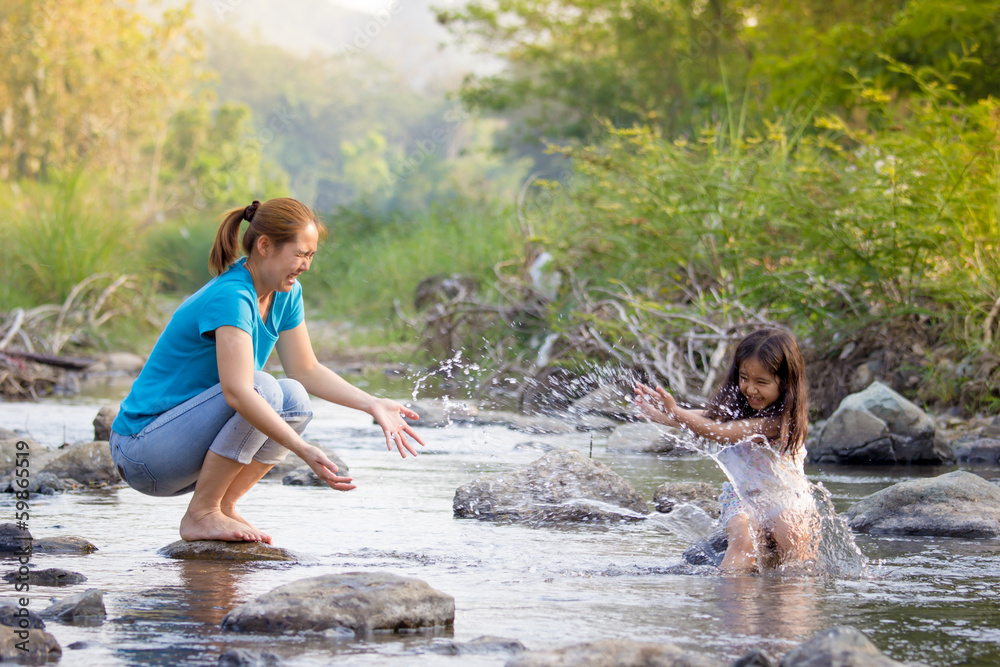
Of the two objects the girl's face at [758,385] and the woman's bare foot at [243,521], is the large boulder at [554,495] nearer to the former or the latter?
the girl's face at [758,385]

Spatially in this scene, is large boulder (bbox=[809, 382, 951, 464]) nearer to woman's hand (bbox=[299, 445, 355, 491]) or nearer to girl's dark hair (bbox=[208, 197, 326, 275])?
girl's dark hair (bbox=[208, 197, 326, 275])

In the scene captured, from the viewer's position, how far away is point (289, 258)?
3656mm

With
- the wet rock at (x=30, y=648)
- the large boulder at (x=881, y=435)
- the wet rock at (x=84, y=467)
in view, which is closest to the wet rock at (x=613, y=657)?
the wet rock at (x=30, y=648)

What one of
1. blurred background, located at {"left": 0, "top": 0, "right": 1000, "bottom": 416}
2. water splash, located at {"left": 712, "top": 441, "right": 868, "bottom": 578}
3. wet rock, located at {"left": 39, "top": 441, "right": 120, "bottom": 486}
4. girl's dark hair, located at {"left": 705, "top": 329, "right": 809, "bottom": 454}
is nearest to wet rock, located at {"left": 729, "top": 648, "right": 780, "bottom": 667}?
water splash, located at {"left": 712, "top": 441, "right": 868, "bottom": 578}

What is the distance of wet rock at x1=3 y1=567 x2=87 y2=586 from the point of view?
3.26m

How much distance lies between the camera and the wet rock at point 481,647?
262cm

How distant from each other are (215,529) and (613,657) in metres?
1.86

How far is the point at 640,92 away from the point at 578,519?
756 inches

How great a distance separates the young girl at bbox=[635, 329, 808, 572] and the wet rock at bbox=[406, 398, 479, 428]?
359 cm

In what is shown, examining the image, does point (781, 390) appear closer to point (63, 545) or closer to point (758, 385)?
point (758, 385)

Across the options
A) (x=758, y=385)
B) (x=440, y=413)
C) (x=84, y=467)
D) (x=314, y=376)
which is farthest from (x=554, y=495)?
(x=440, y=413)

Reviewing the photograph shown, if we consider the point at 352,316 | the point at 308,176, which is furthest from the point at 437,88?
the point at 352,316

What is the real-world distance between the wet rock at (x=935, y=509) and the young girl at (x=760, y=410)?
530 millimetres

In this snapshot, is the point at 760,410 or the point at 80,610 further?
the point at 760,410
